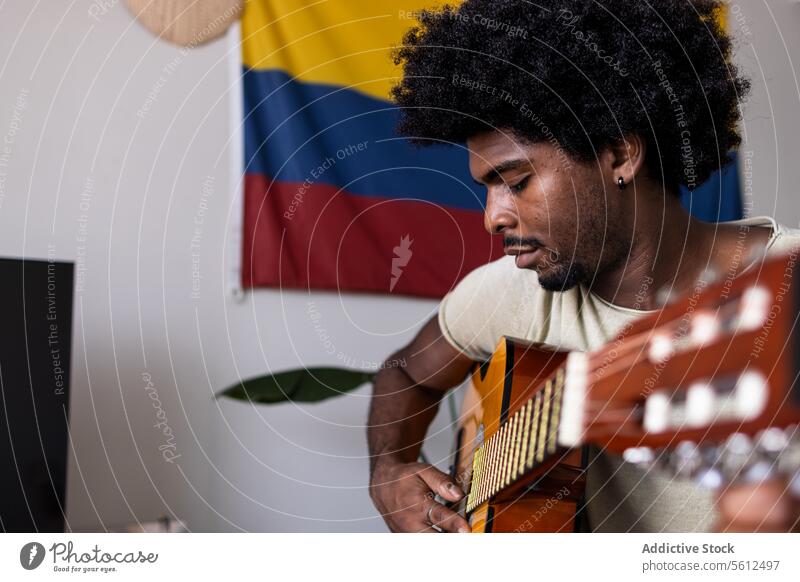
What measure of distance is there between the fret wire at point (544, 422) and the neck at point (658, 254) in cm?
33

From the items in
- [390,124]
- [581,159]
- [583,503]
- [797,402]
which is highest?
[390,124]

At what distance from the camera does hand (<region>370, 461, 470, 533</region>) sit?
0.73 metres

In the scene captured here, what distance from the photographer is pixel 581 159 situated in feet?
2.49

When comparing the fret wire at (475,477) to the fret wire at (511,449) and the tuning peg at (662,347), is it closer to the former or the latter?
the fret wire at (511,449)

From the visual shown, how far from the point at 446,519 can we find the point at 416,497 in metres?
0.07

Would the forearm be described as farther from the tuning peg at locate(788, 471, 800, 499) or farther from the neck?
the tuning peg at locate(788, 471, 800, 499)

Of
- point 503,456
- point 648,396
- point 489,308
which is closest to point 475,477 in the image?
point 503,456

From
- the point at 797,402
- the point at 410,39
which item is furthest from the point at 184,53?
the point at 797,402

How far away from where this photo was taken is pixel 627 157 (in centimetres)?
76

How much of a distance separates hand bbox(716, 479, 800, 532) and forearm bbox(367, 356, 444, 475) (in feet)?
1.16

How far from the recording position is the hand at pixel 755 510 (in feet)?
2.19

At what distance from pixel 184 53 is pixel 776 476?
89cm

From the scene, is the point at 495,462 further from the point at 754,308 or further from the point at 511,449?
the point at 754,308

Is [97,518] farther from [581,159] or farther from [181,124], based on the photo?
[581,159]
